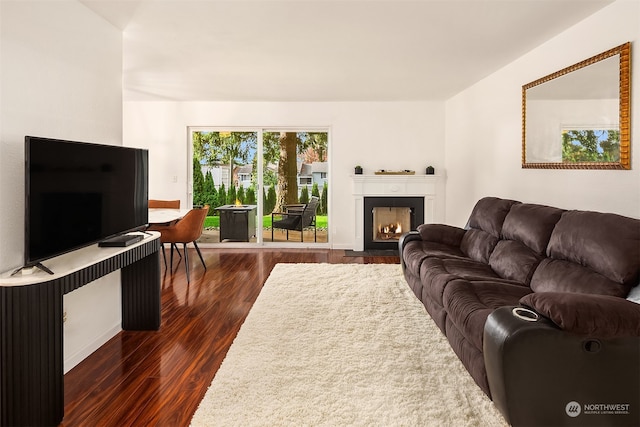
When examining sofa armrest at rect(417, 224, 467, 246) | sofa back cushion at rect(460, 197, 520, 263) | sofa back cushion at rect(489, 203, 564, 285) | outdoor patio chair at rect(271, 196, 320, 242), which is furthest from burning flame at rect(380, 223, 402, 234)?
sofa back cushion at rect(489, 203, 564, 285)

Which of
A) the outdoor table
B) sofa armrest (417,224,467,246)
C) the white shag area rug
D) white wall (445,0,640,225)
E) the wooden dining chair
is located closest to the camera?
the white shag area rug

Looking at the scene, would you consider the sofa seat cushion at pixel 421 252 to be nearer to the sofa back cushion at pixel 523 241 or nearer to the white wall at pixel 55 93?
the sofa back cushion at pixel 523 241

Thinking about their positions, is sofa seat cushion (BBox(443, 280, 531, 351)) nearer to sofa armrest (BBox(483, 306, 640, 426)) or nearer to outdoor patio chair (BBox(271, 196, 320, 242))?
sofa armrest (BBox(483, 306, 640, 426))

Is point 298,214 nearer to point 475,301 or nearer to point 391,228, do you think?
point 391,228

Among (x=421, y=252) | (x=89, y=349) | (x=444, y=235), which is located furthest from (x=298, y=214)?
(x=89, y=349)

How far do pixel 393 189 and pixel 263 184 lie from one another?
2196 millimetres

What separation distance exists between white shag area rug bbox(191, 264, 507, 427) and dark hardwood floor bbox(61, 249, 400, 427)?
15 cm

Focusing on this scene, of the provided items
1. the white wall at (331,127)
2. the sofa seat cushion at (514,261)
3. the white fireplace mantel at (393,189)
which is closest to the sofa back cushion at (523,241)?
the sofa seat cushion at (514,261)

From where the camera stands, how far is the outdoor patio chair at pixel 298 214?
24.0 feet

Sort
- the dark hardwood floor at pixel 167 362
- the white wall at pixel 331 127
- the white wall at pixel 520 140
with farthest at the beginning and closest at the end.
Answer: the white wall at pixel 331 127, the white wall at pixel 520 140, the dark hardwood floor at pixel 167 362

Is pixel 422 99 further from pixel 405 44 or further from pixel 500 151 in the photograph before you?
pixel 405 44

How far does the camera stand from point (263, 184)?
24.0 feet

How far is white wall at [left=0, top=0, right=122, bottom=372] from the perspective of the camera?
90.6 inches

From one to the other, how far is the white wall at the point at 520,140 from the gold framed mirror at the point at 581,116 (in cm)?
6
